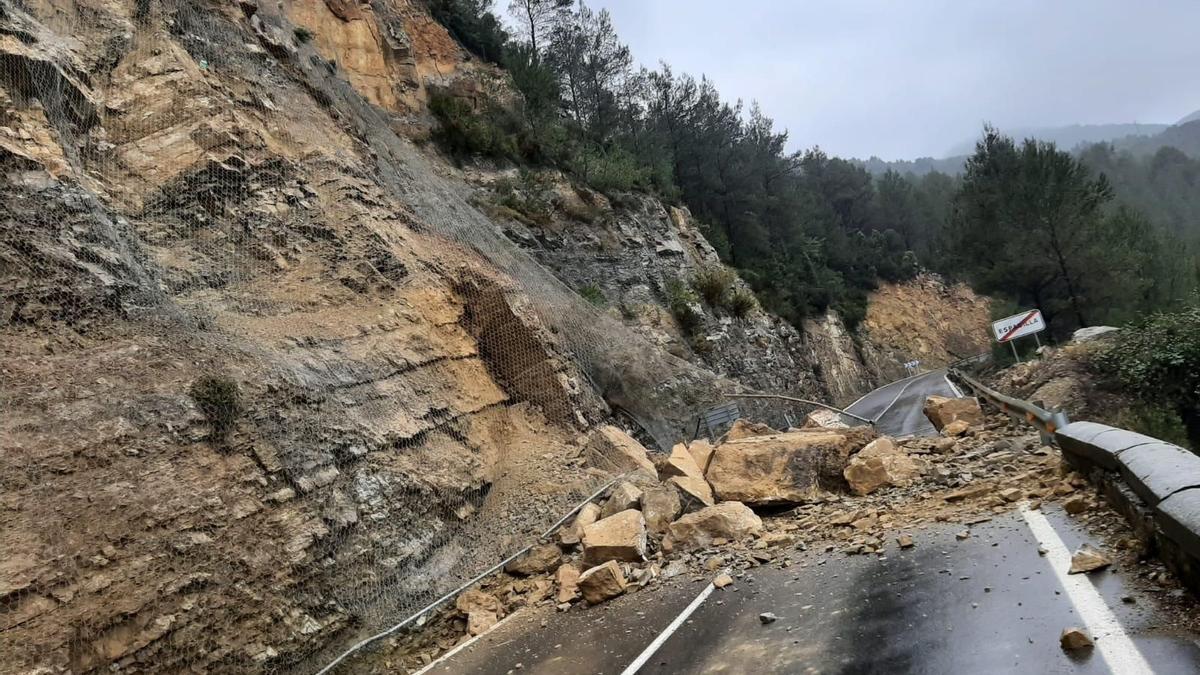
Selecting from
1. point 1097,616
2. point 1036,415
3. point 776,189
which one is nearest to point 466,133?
point 1036,415

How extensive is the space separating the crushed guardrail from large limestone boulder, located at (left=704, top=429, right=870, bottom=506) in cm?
305

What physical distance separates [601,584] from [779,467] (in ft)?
10.1

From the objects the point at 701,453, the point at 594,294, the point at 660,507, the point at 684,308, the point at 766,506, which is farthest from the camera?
the point at 684,308

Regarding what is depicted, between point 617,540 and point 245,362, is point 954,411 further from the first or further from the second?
point 245,362

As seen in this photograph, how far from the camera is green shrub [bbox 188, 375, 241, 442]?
6.43 meters

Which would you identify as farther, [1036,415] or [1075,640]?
[1036,415]

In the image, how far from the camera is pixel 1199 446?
852cm

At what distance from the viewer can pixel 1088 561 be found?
4.09 meters

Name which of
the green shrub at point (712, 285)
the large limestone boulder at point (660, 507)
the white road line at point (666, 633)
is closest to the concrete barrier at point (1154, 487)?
the white road line at point (666, 633)

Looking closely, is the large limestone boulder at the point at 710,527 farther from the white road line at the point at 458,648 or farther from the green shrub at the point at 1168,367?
the green shrub at the point at 1168,367

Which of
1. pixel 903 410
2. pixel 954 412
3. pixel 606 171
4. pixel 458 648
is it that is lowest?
pixel 903 410

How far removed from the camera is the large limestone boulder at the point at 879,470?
795 centimetres

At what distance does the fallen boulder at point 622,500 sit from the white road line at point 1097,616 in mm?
4445

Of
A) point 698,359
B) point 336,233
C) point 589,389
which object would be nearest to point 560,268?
point 698,359
